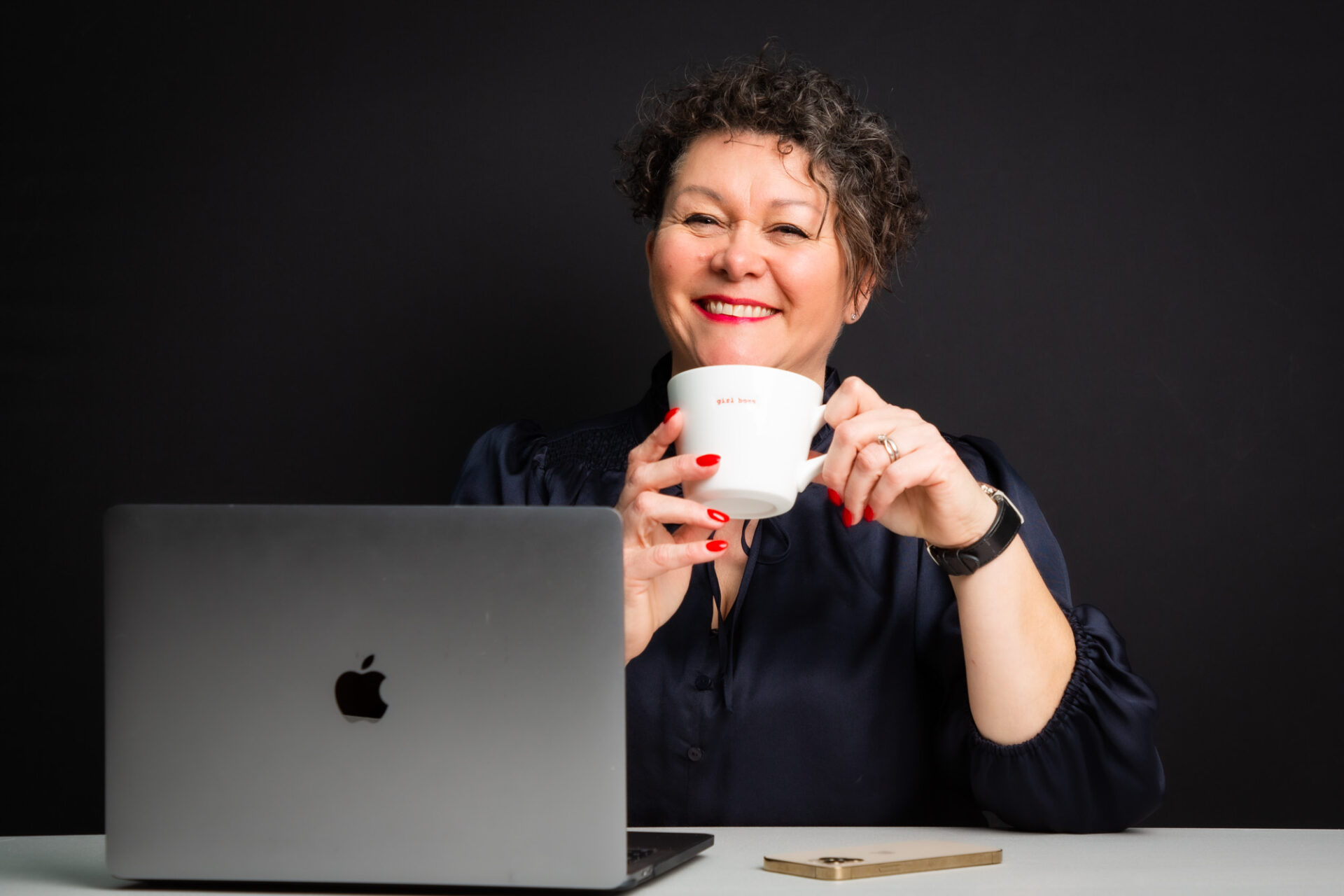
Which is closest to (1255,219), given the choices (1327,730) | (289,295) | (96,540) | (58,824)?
(1327,730)

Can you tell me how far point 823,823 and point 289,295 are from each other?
129 cm

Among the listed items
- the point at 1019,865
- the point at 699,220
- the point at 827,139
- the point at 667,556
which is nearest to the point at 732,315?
the point at 699,220

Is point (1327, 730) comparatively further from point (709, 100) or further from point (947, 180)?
point (709, 100)

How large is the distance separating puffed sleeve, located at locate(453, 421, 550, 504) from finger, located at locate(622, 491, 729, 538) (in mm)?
614

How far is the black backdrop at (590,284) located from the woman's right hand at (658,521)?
3.34ft

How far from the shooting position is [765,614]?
156cm

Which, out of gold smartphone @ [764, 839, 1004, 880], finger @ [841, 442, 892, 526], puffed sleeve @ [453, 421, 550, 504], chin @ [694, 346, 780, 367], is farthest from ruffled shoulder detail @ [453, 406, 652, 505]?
gold smartphone @ [764, 839, 1004, 880]

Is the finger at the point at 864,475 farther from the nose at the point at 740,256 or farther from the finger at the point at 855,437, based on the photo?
the nose at the point at 740,256

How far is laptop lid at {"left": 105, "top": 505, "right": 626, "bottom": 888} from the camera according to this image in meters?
0.77

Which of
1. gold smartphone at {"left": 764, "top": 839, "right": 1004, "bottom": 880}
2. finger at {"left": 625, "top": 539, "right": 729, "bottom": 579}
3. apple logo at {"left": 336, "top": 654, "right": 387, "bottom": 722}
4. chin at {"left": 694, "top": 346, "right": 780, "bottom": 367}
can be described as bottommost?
gold smartphone at {"left": 764, "top": 839, "right": 1004, "bottom": 880}

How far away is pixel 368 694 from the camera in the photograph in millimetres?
788

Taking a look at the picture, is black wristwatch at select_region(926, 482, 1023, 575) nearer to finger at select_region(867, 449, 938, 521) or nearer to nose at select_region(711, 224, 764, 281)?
finger at select_region(867, 449, 938, 521)

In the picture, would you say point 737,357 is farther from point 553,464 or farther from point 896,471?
point 896,471

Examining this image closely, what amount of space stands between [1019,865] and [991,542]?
0.35 metres
